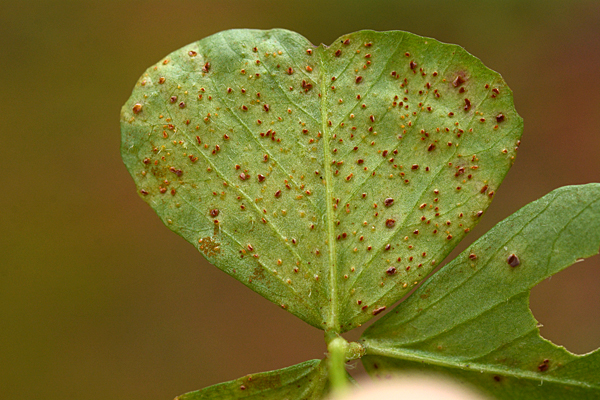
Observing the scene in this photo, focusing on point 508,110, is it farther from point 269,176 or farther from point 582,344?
point 582,344

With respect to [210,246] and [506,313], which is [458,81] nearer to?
[506,313]

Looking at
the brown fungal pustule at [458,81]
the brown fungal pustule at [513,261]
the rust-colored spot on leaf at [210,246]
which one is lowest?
the brown fungal pustule at [513,261]

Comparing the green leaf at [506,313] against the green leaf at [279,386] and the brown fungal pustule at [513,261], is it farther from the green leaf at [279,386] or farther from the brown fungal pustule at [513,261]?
the green leaf at [279,386]

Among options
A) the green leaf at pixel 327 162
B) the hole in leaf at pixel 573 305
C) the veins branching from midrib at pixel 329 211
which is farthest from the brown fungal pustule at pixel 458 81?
the hole in leaf at pixel 573 305

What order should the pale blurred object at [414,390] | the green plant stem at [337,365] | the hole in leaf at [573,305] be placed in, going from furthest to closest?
the hole in leaf at [573,305], the green plant stem at [337,365], the pale blurred object at [414,390]

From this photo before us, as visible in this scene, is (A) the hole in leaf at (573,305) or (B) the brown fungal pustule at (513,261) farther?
(A) the hole in leaf at (573,305)

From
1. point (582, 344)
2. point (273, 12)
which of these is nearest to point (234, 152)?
point (273, 12)

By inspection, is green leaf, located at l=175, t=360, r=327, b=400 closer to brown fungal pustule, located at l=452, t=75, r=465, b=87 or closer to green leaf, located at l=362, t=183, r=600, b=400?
green leaf, located at l=362, t=183, r=600, b=400

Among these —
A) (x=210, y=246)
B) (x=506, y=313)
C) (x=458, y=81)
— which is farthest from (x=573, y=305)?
(x=210, y=246)
